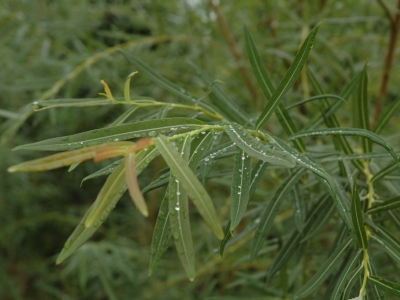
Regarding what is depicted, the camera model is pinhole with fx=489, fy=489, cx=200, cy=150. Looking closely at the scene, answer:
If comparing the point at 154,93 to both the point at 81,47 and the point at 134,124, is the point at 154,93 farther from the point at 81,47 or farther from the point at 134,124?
the point at 134,124

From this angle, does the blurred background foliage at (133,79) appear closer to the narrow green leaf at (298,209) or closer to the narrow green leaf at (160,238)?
the narrow green leaf at (298,209)

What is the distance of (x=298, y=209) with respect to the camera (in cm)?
58

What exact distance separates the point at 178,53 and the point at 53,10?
0.40 m

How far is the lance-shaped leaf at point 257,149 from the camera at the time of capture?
403mm

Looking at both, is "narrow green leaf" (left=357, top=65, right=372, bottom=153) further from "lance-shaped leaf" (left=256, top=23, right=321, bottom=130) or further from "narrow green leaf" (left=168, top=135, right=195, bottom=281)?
"narrow green leaf" (left=168, top=135, right=195, bottom=281)

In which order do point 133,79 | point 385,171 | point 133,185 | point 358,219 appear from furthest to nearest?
point 133,79
point 385,171
point 358,219
point 133,185

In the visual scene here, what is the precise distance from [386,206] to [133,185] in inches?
11.7

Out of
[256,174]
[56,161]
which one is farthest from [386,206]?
[56,161]

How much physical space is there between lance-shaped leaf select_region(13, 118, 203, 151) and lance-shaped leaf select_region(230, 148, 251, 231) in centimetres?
5

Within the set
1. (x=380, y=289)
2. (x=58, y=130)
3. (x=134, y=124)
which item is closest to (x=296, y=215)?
(x=380, y=289)

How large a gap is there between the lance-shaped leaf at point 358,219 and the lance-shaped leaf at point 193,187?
0.49 ft

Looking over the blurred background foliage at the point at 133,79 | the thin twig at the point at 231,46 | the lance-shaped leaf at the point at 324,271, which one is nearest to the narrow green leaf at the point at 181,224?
the lance-shaped leaf at the point at 324,271

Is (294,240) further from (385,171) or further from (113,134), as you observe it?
(113,134)

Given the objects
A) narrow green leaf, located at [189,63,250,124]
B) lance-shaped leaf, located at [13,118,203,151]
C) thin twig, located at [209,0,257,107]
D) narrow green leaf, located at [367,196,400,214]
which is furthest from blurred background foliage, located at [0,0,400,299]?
lance-shaped leaf, located at [13,118,203,151]
